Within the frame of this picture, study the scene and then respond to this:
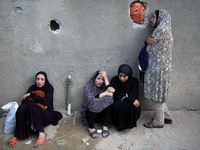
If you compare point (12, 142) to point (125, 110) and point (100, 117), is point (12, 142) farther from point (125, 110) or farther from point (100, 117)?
point (125, 110)

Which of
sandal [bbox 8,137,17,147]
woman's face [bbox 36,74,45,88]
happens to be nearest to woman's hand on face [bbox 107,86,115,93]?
woman's face [bbox 36,74,45,88]

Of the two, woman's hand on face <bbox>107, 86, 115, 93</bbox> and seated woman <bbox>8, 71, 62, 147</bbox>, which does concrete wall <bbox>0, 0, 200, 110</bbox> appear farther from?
woman's hand on face <bbox>107, 86, 115, 93</bbox>

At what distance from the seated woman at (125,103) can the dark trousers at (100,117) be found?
105mm

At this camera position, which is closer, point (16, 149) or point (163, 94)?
point (16, 149)

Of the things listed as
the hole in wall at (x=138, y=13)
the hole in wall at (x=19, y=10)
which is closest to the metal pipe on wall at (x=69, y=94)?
the hole in wall at (x=19, y=10)

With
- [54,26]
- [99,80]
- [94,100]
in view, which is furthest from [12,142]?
[54,26]

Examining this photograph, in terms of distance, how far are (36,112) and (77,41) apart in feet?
4.78

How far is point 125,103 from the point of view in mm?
3188

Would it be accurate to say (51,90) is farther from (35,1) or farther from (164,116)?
(164,116)

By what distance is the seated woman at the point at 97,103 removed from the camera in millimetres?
3090

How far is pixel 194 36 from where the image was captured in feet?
11.7

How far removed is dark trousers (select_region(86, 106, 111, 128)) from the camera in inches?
123

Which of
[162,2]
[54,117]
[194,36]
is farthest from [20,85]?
[194,36]

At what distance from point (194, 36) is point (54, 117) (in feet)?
10.1
